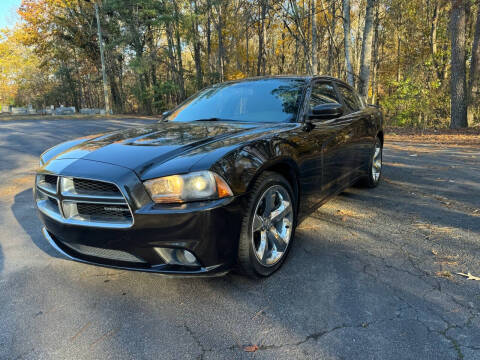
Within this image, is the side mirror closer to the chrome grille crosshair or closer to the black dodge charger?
the black dodge charger

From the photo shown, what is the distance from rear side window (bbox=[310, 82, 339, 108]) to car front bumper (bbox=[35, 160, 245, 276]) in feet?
5.59

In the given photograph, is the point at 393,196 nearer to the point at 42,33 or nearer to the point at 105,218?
the point at 105,218

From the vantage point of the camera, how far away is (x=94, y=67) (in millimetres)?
38375

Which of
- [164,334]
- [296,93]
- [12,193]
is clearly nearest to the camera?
[164,334]

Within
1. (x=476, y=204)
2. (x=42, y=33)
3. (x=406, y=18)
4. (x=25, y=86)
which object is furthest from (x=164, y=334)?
(x=25, y=86)

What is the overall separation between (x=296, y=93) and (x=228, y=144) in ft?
4.36

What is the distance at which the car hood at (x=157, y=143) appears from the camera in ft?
7.18

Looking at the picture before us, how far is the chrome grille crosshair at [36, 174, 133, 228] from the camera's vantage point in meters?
2.01

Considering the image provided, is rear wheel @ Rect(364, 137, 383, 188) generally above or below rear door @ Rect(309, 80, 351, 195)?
below

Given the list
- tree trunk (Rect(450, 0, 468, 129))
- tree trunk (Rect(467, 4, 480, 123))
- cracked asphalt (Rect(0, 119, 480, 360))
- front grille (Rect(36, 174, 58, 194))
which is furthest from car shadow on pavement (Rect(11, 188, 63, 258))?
tree trunk (Rect(467, 4, 480, 123))

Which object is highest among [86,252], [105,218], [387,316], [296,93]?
[296,93]

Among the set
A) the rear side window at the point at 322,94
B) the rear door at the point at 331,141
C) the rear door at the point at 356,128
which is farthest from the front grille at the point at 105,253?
the rear door at the point at 356,128

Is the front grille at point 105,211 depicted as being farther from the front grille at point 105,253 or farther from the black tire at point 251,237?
the black tire at point 251,237

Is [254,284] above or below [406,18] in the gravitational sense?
below
